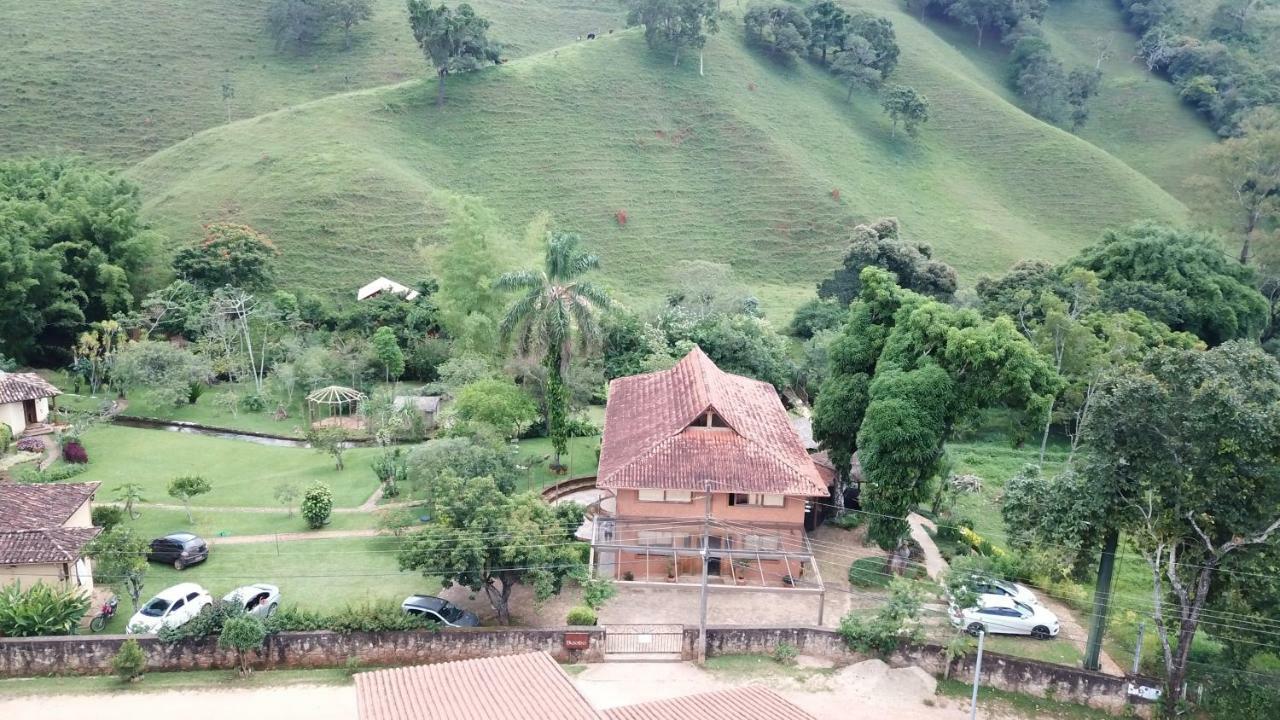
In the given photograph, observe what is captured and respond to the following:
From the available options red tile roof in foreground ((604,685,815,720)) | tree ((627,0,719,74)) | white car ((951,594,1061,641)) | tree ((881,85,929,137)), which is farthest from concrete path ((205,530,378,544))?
tree ((881,85,929,137))

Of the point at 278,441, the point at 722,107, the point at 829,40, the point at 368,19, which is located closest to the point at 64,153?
the point at 368,19

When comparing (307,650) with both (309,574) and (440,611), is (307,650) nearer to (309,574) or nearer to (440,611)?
(440,611)

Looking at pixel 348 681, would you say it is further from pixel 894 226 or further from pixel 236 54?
pixel 236 54

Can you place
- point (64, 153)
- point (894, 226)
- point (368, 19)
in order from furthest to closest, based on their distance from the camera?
point (368, 19) → point (64, 153) → point (894, 226)

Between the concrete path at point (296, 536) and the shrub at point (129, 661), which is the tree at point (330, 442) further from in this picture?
the shrub at point (129, 661)

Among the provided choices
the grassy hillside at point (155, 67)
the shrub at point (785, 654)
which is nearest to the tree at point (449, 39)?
the grassy hillside at point (155, 67)

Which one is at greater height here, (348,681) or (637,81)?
(637,81)

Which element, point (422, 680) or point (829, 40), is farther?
point (829, 40)

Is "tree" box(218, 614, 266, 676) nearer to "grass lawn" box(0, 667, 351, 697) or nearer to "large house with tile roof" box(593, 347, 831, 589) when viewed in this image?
"grass lawn" box(0, 667, 351, 697)
